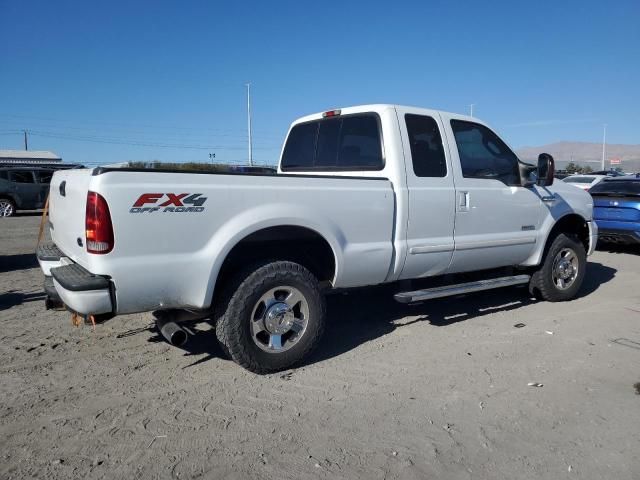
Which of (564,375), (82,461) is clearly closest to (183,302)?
(82,461)

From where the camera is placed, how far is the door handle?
198 inches

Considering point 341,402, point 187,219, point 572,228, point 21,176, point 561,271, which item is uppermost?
point 21,176

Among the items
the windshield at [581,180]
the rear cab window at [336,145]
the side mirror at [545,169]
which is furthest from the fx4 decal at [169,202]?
the windshield at [581,180]

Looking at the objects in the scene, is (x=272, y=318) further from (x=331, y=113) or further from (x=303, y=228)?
(x=331, y=113)

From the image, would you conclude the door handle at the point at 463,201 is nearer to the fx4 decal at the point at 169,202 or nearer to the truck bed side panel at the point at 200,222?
the truck bed side panel at the point at 200,222

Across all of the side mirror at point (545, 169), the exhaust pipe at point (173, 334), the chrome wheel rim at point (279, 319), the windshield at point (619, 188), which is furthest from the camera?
the windshield at point (619, 188)

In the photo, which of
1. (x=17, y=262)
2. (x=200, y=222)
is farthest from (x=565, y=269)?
(x=17, y=262)

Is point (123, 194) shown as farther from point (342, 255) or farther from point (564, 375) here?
point (564, 375)

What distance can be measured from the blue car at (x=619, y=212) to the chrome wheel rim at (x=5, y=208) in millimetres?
17513

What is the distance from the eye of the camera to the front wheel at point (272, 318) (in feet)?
12.6

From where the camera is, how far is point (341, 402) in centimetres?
362

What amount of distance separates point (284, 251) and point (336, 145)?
5.24 ft

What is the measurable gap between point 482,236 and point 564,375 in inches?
63.1

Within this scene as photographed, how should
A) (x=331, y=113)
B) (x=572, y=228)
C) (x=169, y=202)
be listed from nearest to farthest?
1. (x=169, y=202)
2. (x=331, y=113)
3. (x=572, y=228)
